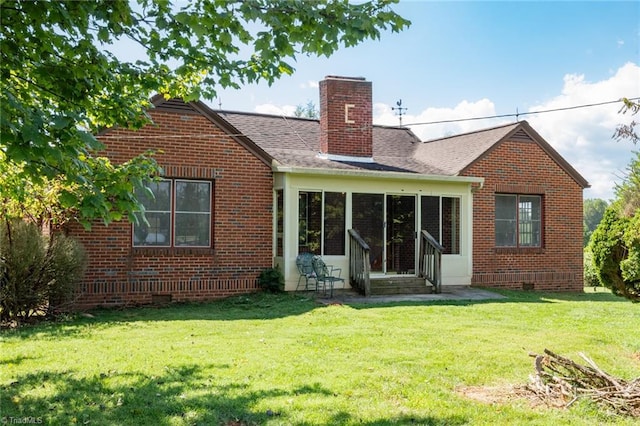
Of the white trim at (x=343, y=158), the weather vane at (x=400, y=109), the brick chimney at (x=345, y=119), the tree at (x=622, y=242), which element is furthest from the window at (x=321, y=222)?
the weather vane at (x=400, y=109)

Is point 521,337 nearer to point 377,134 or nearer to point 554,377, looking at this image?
point 554,377

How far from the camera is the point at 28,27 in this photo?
15.0 feet

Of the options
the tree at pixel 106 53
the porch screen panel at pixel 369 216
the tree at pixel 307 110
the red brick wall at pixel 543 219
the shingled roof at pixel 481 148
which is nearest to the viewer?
the tree at pixel 106 53

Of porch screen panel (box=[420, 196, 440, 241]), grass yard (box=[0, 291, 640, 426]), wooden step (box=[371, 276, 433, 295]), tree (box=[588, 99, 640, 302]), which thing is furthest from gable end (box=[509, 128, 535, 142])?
tree (box=[588, 99, 640, 302])

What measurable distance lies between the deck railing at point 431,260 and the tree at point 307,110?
31.8 metres

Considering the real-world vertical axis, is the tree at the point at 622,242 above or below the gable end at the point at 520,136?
below

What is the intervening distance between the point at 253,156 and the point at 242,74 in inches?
291

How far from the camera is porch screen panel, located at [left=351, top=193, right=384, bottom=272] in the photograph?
13.8 meters

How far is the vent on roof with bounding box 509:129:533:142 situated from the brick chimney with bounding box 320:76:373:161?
153 inches

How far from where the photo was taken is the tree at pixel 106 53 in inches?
161

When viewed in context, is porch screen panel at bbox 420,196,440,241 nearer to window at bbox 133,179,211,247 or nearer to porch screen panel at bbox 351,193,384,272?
porch screen panel at bbox 351,193,384,272

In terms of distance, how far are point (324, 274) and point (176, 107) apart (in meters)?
4.73

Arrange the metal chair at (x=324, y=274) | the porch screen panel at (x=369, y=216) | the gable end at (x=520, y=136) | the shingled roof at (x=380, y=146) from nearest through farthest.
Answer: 1. the metal chair at (x=324, y=274)
2. the shingled roof at (x=380, y=146)
3. the porch screen panel at (x=369, y=216)
4. the gable end at (x=520, y=136)

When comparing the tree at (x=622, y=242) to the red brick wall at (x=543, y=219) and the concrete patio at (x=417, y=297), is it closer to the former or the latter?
the concrete patio at (x=417, y=297)
